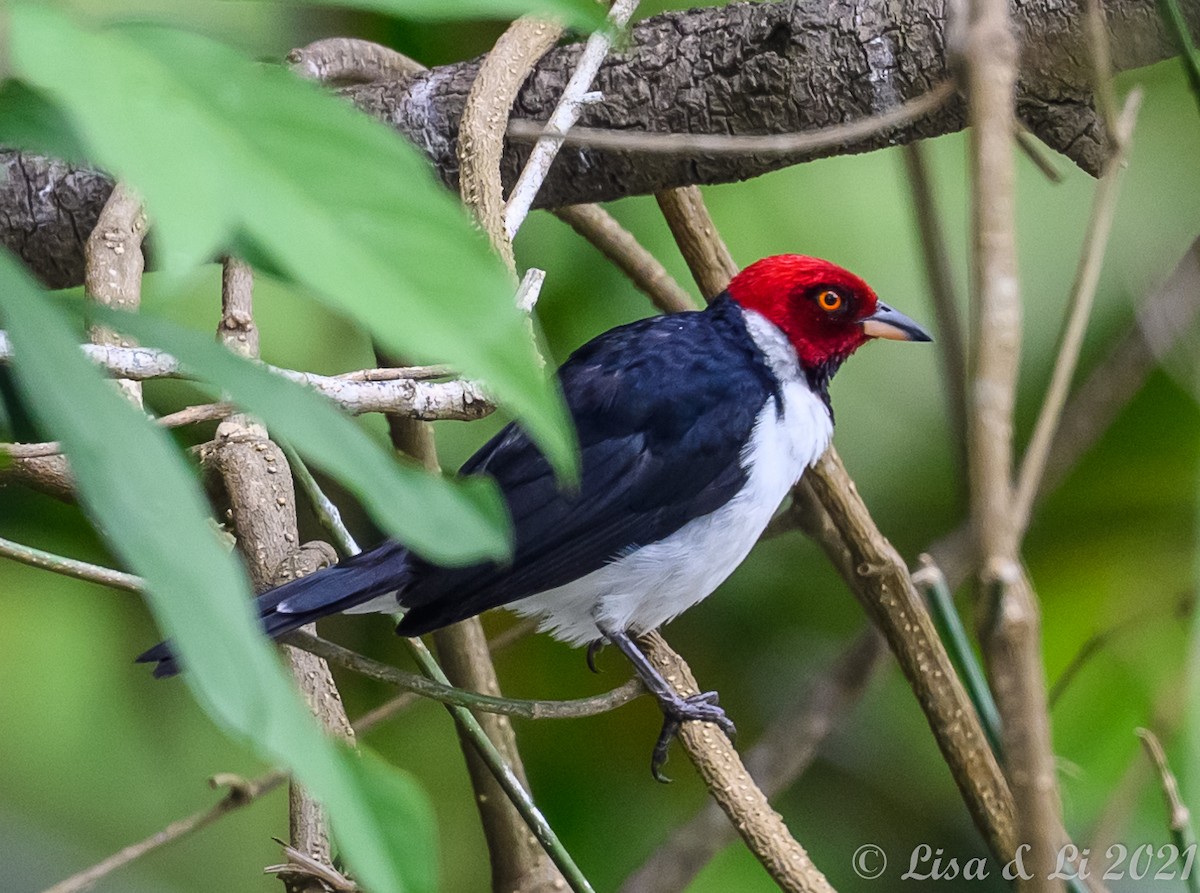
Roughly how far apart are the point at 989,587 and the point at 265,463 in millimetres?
1264

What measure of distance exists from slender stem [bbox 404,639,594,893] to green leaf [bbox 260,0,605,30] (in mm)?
868

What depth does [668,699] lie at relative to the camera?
5.56 feet

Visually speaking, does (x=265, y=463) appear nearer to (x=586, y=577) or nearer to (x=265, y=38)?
(x=586, y=577)

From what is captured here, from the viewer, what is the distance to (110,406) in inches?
20.3

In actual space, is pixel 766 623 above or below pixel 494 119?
below

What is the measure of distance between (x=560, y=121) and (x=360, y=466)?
122 cm

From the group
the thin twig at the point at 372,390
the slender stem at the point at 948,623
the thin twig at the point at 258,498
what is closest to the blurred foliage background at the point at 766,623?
the thin twig at the point at 258,498

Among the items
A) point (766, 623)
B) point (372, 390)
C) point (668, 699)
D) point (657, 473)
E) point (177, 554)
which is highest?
point (177, 554)

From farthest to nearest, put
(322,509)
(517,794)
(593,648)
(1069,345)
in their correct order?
(593,648)
(322,509)
(517,794)
(1069,345)

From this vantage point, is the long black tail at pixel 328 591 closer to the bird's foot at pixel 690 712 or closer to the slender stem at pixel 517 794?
the slender stem at pixel 517 794

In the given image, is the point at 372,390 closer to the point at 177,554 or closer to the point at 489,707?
the point at 489,707

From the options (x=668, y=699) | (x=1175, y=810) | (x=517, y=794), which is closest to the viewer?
(x=1175, y=810)

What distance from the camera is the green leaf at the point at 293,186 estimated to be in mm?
435

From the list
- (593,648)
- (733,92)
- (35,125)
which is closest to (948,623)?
(35,125)
